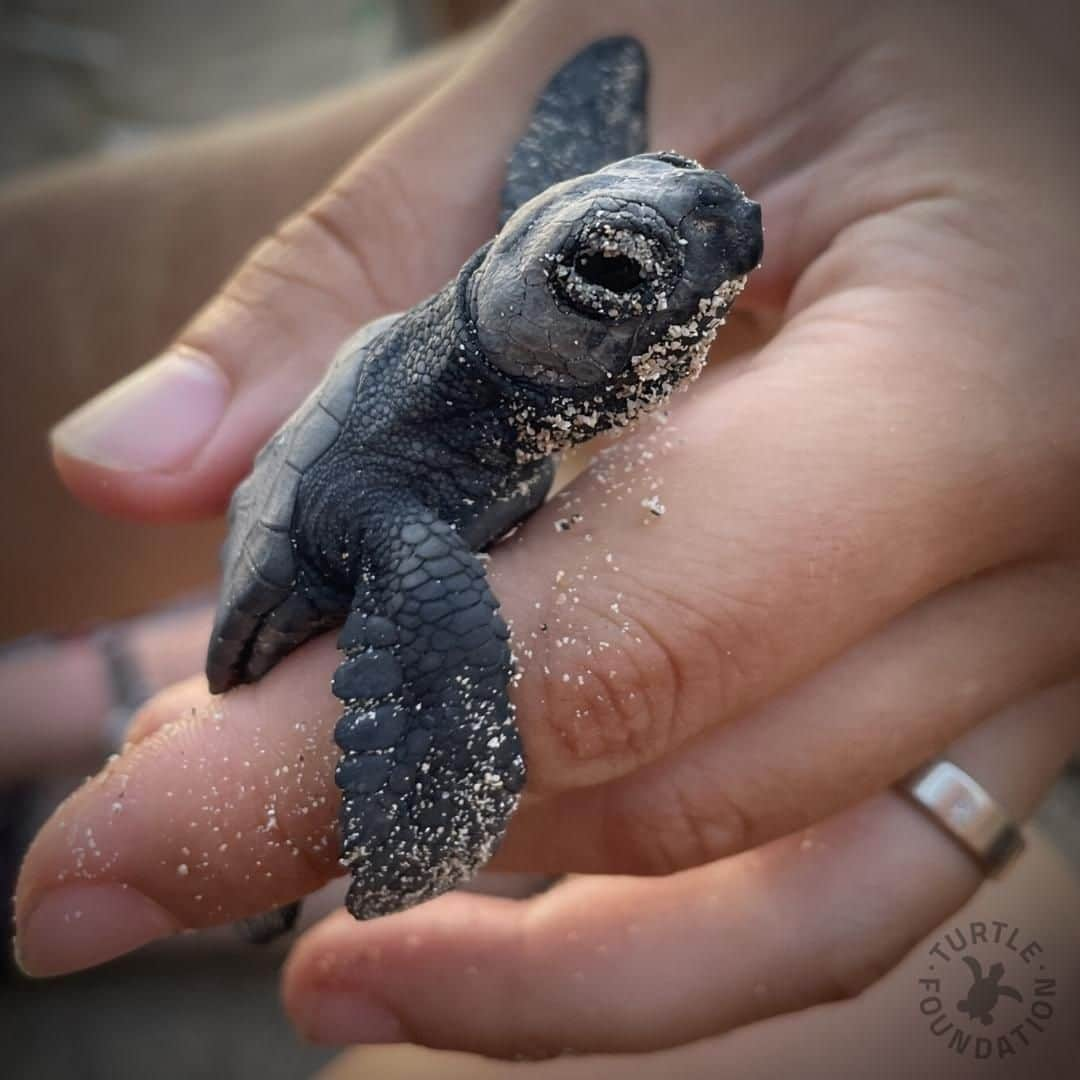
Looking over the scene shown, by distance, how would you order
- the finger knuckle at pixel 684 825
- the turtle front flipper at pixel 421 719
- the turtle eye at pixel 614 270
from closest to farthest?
1. the turtle eye at pixel 614 270
2. the turtle front flipper at pixel 421 719
3. the finger knuckle at pixel 684 825

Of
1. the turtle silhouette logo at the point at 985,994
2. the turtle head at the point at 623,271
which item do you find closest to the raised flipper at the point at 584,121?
the turtle head at the point at 623,271

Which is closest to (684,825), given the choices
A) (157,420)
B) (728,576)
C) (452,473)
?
(728,576)

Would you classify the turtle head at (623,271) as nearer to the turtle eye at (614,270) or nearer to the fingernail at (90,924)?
the turtle eye at (614,270)

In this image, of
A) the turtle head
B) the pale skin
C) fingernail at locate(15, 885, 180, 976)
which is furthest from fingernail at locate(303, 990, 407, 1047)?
the turtle head

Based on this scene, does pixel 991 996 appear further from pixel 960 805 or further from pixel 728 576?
pixel 728 576

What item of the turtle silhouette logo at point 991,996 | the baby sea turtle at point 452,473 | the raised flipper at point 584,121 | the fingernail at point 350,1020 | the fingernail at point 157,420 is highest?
the raised flipper at point 584,121

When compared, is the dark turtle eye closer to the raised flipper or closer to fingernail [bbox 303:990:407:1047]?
the raised flipper

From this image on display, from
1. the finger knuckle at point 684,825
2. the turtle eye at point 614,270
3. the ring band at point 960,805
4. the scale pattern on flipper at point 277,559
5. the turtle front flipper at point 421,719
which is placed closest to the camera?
the turtle eye at point 614,270

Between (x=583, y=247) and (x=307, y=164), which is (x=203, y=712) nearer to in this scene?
(x=583, y=247)
